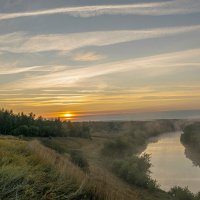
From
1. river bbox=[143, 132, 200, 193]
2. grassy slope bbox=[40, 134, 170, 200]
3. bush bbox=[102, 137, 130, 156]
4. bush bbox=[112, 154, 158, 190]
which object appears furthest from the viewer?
bush bbox=[102, 137, 130, 156]

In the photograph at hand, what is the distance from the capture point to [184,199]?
3459cm

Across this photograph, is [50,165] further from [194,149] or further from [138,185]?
[194,149]

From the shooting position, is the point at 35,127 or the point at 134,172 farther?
the point at 35,127

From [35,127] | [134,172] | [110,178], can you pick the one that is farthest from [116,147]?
[110,178]

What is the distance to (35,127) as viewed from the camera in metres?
76.2

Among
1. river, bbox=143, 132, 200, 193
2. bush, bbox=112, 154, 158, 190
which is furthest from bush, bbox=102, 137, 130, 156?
bush, bbox=112, 154, 158, 190

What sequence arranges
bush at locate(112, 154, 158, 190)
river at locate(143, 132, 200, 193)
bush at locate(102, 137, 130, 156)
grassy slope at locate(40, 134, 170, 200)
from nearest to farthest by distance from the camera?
grassy slope at locate(40, 134, 170, 200)
bush at locate(112, 154, 158, 190)
river at locate(143, 132, 200, 193)
bush at locate(102, 137, 130, 156)

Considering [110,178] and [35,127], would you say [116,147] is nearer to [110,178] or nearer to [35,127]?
[35,127]

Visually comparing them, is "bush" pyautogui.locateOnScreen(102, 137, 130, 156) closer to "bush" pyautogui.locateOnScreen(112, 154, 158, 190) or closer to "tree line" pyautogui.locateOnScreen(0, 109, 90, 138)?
"tree line" pyautogui.locateOnScreen(0, 109, 90, 138)

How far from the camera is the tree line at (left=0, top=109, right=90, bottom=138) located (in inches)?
2990

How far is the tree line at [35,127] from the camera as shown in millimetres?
75944

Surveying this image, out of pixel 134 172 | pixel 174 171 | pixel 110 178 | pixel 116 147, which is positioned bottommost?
pixel 174 171

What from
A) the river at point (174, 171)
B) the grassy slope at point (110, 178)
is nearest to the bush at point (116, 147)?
the grassy slope at point (110, 178)

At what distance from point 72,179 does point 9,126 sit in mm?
70503
